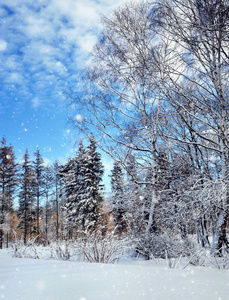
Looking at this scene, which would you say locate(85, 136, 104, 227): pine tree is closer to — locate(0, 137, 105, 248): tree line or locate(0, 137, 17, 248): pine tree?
locate(0, 137, 105, 248): tree line

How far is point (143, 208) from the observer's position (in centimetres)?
657

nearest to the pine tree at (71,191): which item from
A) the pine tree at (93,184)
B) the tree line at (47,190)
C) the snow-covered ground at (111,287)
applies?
the tree line at (47,190)

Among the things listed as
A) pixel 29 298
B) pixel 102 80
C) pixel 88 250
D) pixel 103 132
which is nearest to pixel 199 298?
pixel 29 298

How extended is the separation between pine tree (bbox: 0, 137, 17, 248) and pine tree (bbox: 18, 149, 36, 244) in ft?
6.91

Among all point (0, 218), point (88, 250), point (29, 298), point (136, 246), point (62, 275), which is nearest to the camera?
point (29, 298)

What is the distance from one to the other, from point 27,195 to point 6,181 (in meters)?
4.48

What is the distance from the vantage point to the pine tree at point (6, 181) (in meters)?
16.6

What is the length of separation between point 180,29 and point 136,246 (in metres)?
6.16

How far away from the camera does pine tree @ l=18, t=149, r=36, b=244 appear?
21.1 metres

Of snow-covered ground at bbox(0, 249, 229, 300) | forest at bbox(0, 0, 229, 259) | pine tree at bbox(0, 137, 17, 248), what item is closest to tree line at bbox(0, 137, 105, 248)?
pine tree at bbox(0, 137, 17, 248)

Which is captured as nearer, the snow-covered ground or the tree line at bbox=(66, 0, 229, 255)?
the snow-covered ground

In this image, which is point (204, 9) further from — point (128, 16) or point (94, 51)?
point (94, 51)

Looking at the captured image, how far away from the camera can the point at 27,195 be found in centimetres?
2153

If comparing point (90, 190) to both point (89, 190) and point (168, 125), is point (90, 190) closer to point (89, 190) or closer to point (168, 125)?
point (89, 190)
